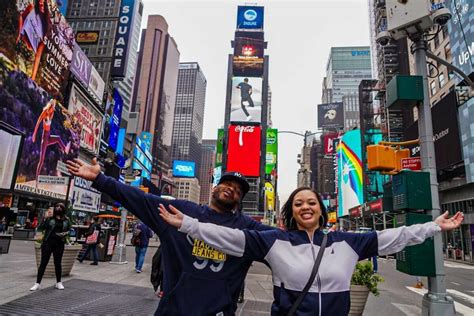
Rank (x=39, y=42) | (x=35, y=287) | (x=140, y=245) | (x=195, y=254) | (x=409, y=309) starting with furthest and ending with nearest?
(x=39, y=42) < (x=140, y=245) < (x=409, y=309) < (x=35, y=287) < (x=195, y=254)

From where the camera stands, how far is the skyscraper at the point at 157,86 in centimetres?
17100

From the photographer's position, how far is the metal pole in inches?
188

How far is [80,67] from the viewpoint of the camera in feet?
119

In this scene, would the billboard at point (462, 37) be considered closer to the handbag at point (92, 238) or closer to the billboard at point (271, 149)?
the handbag at point (92, 238)

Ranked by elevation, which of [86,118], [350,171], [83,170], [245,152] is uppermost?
[86,118]

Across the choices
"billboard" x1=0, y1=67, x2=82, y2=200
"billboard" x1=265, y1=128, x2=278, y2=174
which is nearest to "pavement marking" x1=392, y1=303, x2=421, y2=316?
"billboard" x1=0, y1=67, x2=82, y2=200

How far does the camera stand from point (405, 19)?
5.61 metres

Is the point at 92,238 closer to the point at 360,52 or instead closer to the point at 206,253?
the point at 206,253

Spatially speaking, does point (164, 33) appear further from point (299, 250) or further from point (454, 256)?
point (299, 250)

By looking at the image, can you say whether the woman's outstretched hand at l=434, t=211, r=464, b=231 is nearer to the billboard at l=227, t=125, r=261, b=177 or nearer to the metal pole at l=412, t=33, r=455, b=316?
the metal pole at l=412, t=33, r=455, b=316

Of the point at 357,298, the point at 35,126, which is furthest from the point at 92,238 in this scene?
the point at 35,126

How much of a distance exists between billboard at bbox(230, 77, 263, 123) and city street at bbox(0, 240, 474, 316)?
139 feet

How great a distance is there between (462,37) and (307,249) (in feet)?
109

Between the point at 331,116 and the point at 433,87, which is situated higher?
the point at 331,116
